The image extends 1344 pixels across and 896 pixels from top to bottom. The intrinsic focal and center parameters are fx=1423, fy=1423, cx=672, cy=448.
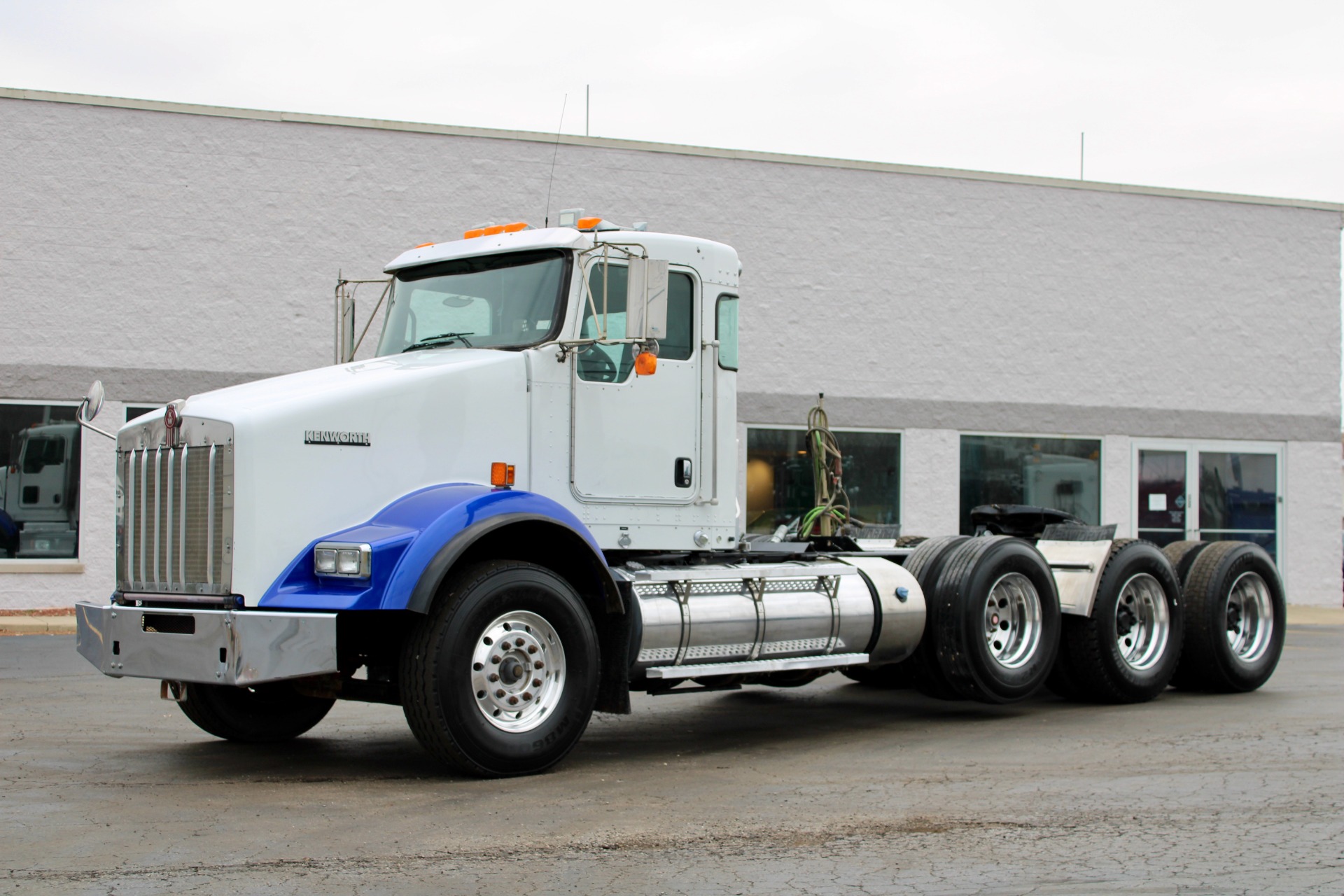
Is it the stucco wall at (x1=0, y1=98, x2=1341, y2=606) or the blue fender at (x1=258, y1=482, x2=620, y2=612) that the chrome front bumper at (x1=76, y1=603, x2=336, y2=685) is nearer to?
the blue fender at (x1=258, y1=482, x2=620, y2=612)

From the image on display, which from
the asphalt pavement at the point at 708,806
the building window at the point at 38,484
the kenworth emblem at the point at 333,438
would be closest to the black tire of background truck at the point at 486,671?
the asphalt pavement at the point at 708,806

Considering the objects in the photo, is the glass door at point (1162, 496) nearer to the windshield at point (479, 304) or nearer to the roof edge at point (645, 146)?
the roof edge at point (645, 146)

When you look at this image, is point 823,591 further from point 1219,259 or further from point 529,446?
point 1219,259

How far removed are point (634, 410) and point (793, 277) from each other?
41.6 feet

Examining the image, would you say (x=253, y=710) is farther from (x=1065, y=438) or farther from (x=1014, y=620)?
(x=1065, y=438)

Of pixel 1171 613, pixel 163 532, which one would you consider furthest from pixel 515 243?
pixel 1171 613

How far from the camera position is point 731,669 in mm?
8555

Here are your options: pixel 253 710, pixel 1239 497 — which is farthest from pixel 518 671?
pixel 1239 497

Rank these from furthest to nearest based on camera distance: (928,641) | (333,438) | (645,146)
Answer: (645,146) → (928,641) → (333,438)

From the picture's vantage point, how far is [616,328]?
8.62m

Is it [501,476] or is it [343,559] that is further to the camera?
[501,476]

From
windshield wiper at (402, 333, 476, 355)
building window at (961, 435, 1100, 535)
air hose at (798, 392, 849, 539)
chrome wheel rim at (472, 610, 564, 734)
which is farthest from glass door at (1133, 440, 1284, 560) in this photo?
chrome wheel rim at (472, 610, 564, 734)

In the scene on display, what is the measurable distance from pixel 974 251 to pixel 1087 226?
6.85 feet

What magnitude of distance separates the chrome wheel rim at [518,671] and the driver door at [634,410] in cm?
109
